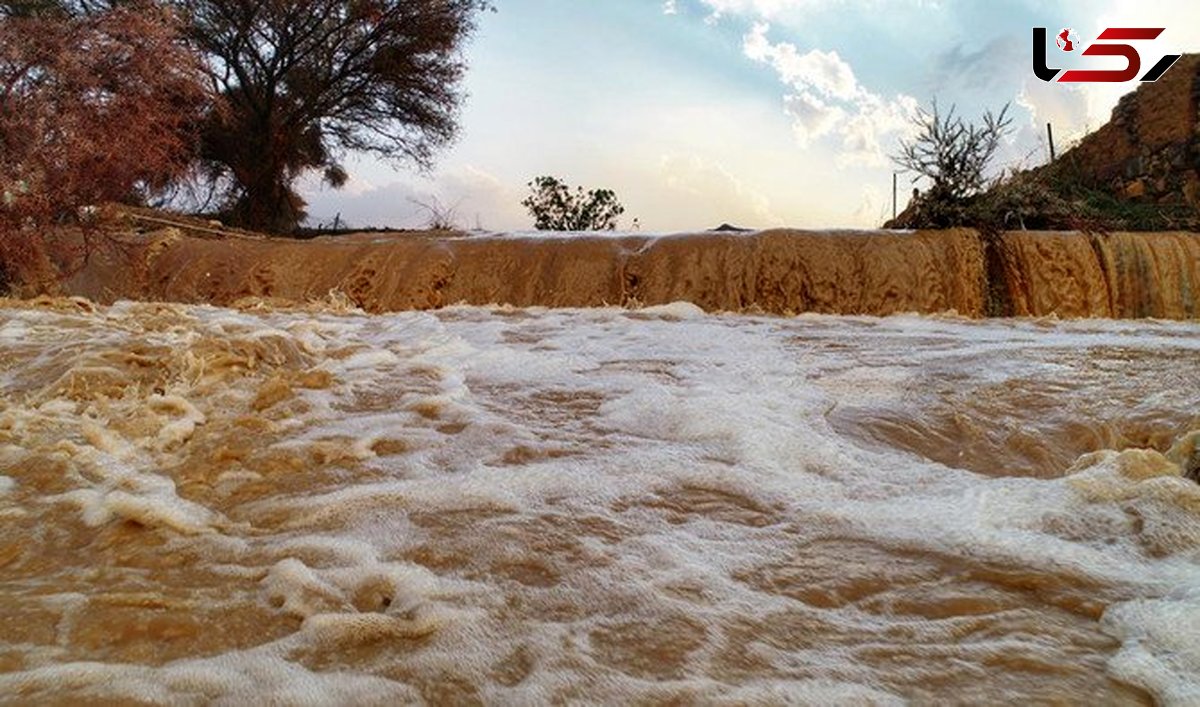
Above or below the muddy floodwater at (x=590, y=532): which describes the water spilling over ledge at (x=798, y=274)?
above

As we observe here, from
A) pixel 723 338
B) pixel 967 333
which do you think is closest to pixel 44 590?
pixel 723 338

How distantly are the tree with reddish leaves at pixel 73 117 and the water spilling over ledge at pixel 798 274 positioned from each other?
62.7 inches

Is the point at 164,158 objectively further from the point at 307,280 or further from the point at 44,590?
the point at 44,590

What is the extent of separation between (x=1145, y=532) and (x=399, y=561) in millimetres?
1354

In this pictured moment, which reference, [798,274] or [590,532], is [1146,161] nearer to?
[798,274]

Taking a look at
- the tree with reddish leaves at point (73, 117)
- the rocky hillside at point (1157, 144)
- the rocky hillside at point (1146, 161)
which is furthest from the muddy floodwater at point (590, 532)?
the rocky hillside at point (1157, 144)

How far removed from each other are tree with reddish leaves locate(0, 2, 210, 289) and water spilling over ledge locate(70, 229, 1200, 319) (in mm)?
1593

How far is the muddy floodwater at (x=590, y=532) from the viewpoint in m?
1.12

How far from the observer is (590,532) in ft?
5.27

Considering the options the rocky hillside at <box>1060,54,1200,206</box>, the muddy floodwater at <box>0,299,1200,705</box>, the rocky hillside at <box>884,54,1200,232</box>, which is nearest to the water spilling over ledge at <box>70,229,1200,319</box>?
the muddy floodwater at <box>0,299,1200,705</box>

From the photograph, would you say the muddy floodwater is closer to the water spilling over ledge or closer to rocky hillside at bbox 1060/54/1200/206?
the water spilling over ledge

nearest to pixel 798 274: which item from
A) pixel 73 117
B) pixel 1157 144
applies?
pixel 73 117

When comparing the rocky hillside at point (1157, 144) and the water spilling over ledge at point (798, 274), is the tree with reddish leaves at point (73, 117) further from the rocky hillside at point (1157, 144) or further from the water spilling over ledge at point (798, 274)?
the rocky hillside at point (1157, 144)

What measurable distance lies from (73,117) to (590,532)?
19.4 feet
